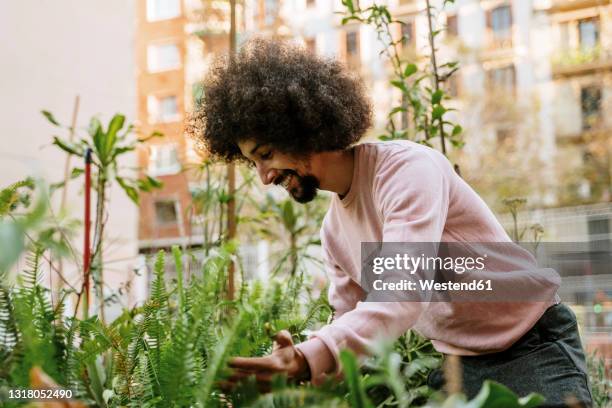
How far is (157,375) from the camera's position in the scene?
77cm

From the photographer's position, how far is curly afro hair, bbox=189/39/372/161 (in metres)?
1.25

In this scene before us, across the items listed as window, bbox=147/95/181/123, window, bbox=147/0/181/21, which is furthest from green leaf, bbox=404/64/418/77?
window, bbox=147/0/181/21

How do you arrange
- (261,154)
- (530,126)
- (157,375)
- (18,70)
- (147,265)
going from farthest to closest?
(530,126)
(18,70)
(147,265)
(261,154)
(157,375)

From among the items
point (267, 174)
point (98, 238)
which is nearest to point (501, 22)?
point (98, 238)

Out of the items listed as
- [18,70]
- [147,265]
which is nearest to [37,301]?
[147,265]

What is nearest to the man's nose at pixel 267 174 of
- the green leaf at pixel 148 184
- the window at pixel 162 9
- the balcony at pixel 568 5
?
the green leaf at pixel 148 184

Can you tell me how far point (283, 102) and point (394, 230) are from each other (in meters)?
0.41

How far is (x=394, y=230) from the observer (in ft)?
3.18

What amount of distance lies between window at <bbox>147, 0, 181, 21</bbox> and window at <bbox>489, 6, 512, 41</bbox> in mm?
7544

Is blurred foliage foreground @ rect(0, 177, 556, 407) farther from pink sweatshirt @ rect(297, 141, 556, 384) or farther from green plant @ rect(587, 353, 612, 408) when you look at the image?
green plant @ rect(587, 353, 612, 408)

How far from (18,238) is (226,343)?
0.28 meters

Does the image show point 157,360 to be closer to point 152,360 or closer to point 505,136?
point 152,360

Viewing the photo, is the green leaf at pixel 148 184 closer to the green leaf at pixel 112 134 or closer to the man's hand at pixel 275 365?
the green leaf at pixel 112 134

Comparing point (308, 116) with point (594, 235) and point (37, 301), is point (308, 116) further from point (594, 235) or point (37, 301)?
point (594, 235)
